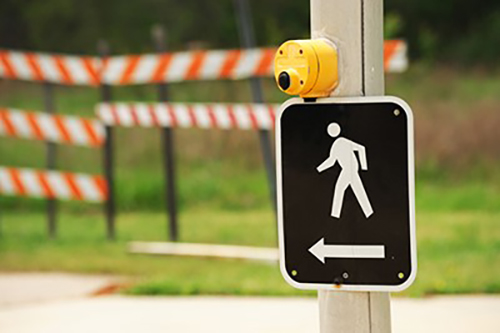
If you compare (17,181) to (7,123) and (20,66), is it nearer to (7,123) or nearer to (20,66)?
(7,123)

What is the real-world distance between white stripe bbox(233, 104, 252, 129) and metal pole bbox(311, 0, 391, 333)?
6.78m

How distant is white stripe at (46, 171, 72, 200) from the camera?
37.3 feet

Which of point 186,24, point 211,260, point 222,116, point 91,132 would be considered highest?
point 222,116

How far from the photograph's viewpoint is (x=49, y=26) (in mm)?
25750

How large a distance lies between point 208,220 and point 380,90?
32.0 ft

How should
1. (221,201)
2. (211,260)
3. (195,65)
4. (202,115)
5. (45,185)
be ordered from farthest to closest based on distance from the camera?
(221,201) < (45,185) < (195,65) < (202,115) < (211,260)

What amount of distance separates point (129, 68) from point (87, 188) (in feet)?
3.79

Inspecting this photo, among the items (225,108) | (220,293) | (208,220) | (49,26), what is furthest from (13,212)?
(49,26)

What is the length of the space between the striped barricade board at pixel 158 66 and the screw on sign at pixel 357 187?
20.9 ft

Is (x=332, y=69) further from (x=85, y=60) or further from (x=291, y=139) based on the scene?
(x=85, y=60)

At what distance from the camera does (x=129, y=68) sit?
1123cm

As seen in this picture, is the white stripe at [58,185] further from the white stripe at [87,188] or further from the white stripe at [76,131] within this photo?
the white stripe at [76,131]

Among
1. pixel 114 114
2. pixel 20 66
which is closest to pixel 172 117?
pixel 114 114

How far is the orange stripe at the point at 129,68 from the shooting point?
11.1 m
